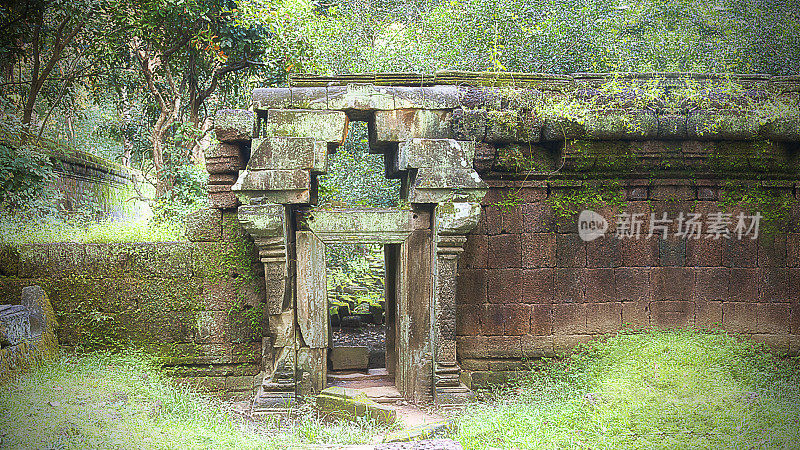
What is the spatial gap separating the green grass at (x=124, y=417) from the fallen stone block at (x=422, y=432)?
21cm

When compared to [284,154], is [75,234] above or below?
below

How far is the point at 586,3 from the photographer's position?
35.7 feet

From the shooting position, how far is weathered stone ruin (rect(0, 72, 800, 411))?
5.15m

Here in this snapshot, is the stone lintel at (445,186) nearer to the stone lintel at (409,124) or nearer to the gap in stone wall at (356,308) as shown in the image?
the stone lintel at (409,124)

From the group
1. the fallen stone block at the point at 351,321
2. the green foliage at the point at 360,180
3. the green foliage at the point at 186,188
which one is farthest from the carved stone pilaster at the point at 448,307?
the green foliage at the point at 186,188

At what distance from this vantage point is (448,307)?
16.2ft

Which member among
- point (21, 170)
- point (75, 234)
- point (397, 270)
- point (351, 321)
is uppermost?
point (21, 170)

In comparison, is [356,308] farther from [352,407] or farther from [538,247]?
[538,247]

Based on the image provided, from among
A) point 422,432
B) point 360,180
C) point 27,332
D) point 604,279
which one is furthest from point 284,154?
point 360,180

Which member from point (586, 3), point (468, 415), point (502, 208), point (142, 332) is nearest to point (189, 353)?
point (142, 332)

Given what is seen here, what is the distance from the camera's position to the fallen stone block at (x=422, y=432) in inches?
171

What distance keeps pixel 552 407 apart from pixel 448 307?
4.07 ft

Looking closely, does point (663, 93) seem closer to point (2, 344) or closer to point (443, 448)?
point (443, 448)

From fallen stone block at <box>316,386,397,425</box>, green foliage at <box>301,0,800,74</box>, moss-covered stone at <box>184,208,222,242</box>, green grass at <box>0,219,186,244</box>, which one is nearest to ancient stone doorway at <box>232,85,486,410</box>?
fallen stone block at <box>316,386,397,425</box>
